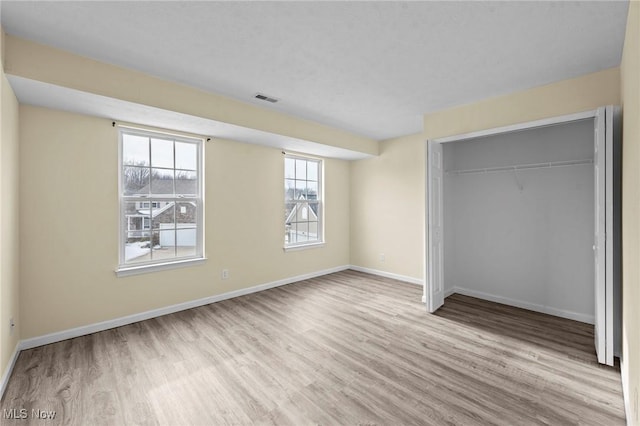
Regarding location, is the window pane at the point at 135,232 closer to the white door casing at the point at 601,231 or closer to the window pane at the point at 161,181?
the window pane at the point at 161,181

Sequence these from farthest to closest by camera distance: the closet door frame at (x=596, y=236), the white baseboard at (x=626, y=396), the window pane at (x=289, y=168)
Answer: the window pane at (x=289, y=168) < the closet door frame at (x=596, y=236) < the white baseboard at (x=626, y=396)

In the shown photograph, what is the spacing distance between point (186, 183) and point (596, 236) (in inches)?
174

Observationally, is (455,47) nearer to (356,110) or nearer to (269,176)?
(356,110)

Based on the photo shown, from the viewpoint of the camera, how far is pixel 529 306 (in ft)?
12.0

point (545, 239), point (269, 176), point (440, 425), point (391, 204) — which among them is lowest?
point (440, 425)

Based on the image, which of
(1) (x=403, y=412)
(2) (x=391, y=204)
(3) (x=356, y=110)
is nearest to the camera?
(1) (x=403, y=412)

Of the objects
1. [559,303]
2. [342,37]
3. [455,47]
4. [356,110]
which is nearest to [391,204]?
[356,110]

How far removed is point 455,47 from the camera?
7.27 ft

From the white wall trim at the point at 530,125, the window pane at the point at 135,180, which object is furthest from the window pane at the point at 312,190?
the window pane at the point at 135,180

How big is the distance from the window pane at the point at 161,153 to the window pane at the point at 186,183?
173 millimetres

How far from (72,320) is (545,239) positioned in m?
5.46

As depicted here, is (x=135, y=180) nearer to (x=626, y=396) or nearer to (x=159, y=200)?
(x=159, y=200)

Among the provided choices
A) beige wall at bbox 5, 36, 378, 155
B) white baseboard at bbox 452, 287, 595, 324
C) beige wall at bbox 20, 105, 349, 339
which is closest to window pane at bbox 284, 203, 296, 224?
beige wall at bbox 20, 105, 349, 339

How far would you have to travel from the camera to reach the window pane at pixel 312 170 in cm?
→ 532
